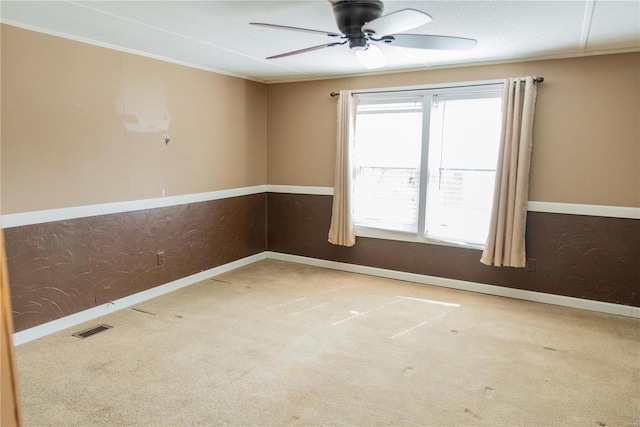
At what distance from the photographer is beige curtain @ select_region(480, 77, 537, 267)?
370 centimetres

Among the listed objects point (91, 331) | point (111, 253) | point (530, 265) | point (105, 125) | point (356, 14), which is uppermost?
point (356, 14)

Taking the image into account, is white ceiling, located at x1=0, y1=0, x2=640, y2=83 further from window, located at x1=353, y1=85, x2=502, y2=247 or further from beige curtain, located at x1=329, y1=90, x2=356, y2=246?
beige curtain, located at x1=329, y1=90, x2=356, y2=246

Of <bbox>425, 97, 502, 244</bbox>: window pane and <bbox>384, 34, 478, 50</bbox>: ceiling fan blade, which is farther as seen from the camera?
<bbox>425, 97, 502, 244</bbox>: window pane

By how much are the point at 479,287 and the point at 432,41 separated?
2.62 m

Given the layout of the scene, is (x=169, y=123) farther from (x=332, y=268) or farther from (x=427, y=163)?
(x=427, y=163)

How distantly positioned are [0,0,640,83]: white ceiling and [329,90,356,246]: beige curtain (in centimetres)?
70

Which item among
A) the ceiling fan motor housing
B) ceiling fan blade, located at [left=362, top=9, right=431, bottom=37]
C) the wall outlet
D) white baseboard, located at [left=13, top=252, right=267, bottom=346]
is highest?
the ceiling fan motor housing

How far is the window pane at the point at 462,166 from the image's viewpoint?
3.97m

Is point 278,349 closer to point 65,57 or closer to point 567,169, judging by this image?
point 65,57

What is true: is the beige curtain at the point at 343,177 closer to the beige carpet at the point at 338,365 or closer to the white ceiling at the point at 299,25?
the white ceiling at the point at 299,25

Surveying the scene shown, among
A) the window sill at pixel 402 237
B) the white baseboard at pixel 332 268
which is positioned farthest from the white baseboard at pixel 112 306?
the window sill at pixel 402 237

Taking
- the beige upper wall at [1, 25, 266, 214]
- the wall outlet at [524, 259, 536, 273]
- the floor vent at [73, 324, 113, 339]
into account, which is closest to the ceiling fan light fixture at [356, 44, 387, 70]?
the beige upper wall at [1, 25, 266, 214]

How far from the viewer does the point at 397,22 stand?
2141 millimetres

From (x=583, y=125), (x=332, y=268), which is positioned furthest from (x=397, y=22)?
(x=332, y=268)
